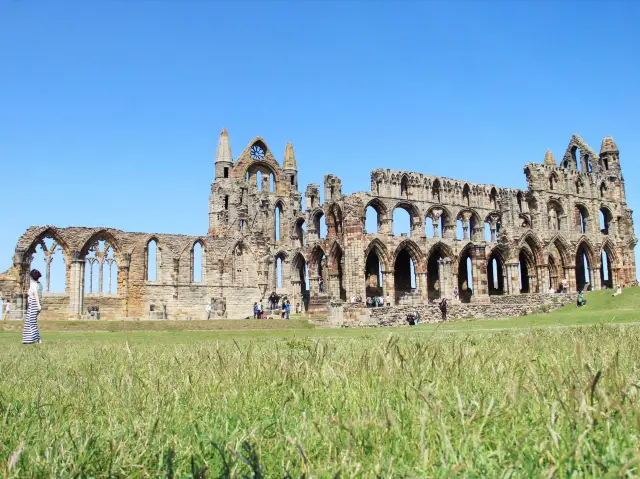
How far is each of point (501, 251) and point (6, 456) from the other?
49.5 meters

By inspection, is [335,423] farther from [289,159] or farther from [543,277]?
[289,159]

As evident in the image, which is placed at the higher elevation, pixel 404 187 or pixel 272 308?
pixel 404 187

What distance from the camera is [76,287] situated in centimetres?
3828

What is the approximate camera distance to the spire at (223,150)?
59.5m

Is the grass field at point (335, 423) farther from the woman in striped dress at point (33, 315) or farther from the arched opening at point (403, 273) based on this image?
the arched opening at point (403, 273)

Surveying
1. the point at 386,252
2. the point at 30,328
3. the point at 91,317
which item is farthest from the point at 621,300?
the point at 91,317

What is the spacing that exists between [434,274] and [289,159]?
63.4 ft

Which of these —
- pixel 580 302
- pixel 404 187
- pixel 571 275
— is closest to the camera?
pixel 580 302

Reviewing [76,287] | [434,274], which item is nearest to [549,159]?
[434,274]

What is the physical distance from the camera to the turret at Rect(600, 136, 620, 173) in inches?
2224

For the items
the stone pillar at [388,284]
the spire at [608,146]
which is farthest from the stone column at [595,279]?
the stone pillar at [388,284]

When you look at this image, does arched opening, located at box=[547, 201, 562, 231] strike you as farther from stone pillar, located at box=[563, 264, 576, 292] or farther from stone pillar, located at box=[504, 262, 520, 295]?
stone pillar, located at box=[504, 262, 520, 295]

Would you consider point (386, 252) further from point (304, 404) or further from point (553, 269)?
point (304, 404)

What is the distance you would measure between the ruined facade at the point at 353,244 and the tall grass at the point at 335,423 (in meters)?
36.0
